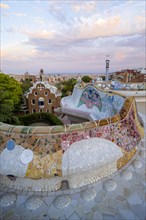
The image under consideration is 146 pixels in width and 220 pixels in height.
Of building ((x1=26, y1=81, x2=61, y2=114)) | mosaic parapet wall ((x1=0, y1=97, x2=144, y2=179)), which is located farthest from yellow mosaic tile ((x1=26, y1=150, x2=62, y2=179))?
building ((x1=26, y1=81, x2=61, y2=114))

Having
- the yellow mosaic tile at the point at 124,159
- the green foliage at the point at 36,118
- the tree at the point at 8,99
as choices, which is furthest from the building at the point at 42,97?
the yellow mosaic tile at the point at 124,159

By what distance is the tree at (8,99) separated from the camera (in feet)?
36.1

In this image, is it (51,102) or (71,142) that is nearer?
(71,142)

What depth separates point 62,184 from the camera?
12.6 feet

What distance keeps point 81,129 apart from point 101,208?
1.76 m

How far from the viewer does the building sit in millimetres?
18031

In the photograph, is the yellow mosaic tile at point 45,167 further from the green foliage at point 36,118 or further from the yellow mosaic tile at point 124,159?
the green foliage at point 36,118

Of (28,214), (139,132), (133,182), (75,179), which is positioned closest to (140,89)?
(139,132)

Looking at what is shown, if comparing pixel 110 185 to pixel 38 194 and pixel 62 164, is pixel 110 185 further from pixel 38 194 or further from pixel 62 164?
pixel 38 194

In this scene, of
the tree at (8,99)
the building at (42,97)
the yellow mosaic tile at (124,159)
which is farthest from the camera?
the building at (42,97)

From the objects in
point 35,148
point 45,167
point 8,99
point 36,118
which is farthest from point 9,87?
point 45,167

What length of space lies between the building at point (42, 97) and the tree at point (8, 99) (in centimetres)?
179

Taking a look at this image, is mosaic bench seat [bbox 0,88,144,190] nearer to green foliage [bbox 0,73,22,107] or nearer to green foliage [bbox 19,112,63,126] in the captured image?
green foliage [bbox 19,112,63,126]

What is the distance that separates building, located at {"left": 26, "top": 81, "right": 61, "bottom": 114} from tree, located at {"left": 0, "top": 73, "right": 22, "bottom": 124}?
1788mm
